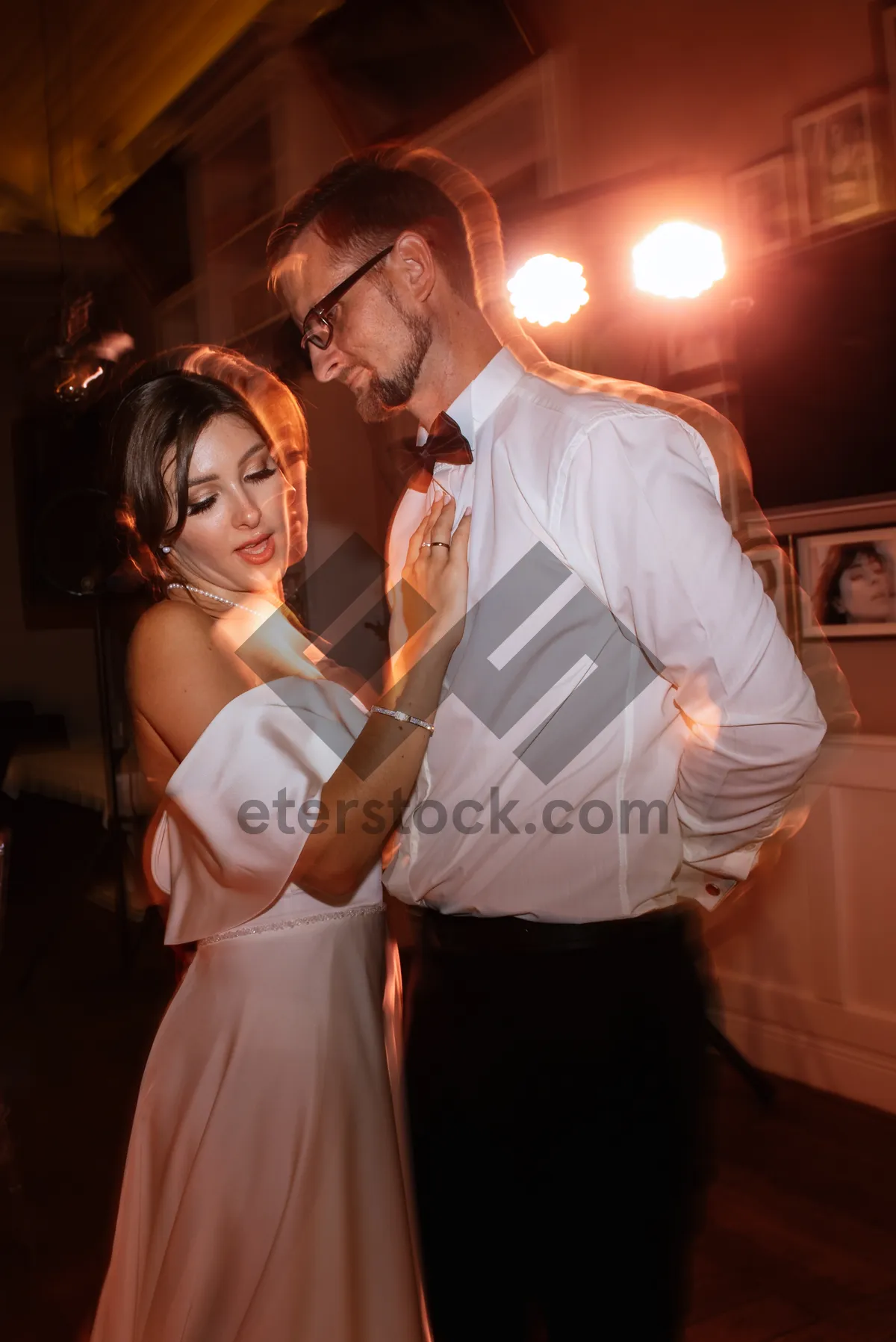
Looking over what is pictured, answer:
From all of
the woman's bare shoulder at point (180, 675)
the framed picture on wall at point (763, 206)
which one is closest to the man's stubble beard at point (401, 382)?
the woman's bare shoulder at point (180, 675)

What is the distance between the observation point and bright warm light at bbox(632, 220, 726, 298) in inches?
110

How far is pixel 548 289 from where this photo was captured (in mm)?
3076

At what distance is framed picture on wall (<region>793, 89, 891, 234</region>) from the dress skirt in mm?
2141

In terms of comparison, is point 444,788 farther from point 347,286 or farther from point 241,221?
point 241,221

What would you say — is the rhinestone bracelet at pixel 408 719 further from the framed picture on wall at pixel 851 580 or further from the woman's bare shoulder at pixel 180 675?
the framed picture on wall at pixel 851 580

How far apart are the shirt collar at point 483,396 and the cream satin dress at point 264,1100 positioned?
0.46 metres

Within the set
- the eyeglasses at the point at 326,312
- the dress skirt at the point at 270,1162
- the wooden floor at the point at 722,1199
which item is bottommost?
the wooden floor at the point at 722,1199

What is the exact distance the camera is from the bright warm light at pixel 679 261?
9.19 feet

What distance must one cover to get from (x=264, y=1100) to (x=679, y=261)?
238cm

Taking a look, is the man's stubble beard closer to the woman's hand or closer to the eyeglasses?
the eyeglasses

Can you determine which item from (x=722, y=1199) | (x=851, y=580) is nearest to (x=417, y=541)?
(x=851, y=580)

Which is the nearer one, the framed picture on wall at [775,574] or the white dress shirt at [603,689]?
the white dress shirt at [603,689]

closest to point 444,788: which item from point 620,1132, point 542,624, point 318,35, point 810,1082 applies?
point 542,624

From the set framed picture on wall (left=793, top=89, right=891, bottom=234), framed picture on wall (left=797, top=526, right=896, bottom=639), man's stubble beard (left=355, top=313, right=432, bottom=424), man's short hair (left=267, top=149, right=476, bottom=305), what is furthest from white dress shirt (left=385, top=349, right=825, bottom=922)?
framed picture on wall (left=793, top=89, right=891, bottom=234)
